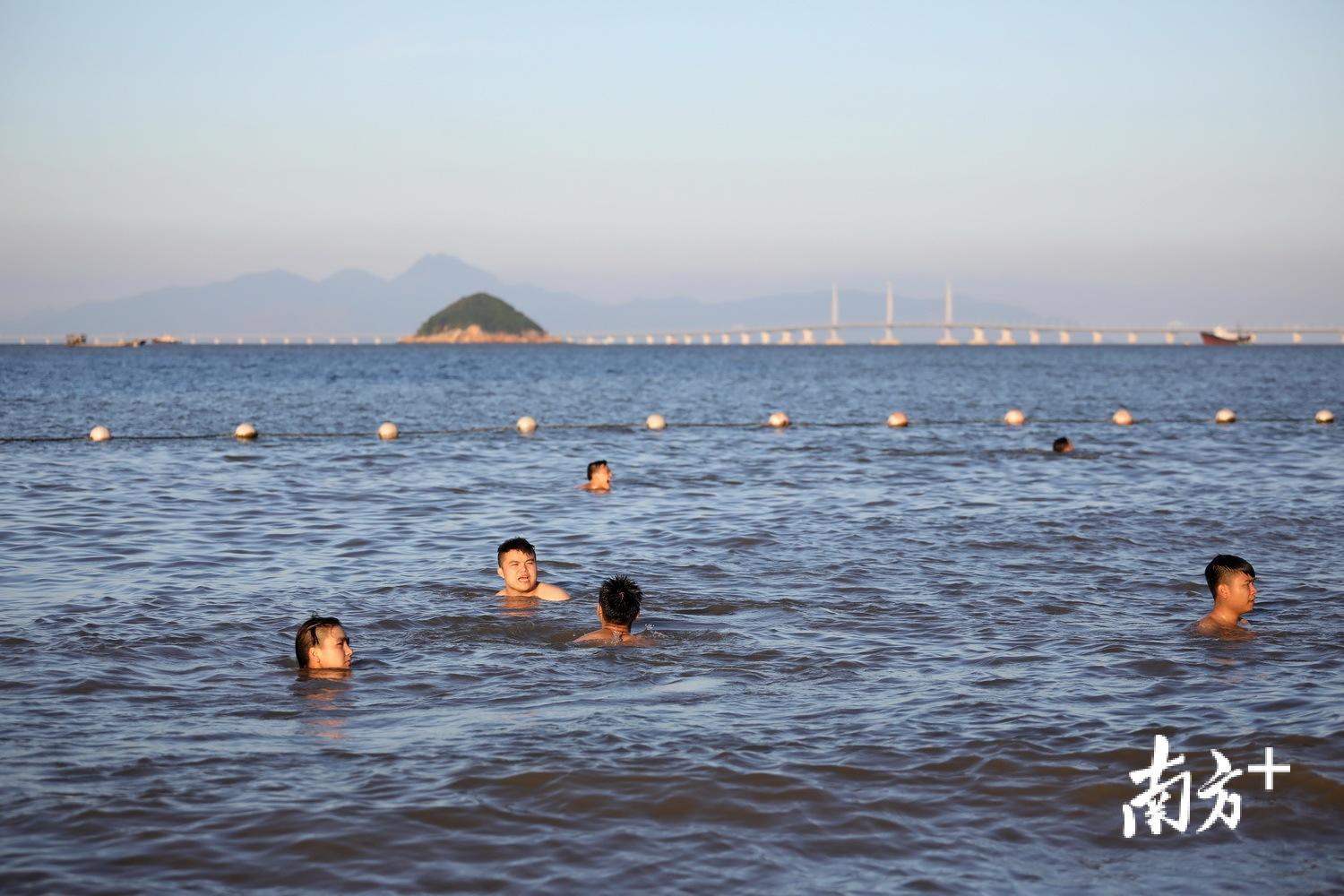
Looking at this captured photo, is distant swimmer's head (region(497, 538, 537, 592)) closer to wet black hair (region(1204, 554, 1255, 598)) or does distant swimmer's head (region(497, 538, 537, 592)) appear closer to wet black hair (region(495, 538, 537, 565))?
wet black hair (region(495, 538, 537, 565))

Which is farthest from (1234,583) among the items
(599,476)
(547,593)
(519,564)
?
(599,476)

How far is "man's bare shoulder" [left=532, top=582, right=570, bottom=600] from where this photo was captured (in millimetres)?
12922

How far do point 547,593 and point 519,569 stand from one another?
618 mm

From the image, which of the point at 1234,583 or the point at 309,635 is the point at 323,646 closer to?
the point at 309,635

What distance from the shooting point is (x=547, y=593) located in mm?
12969

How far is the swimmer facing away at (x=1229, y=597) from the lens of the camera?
1127 centimetres

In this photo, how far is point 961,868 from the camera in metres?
6.48

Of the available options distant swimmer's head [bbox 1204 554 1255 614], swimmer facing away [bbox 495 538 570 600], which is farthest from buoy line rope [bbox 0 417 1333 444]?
distant swimmer's head [bbox 1204 554 1255 614]

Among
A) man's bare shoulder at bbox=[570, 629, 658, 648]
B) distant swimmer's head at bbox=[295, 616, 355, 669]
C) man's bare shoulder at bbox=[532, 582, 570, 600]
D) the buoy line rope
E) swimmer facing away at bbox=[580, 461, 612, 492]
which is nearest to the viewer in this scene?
distant swimmer's head at bbox=[295, 616, 355, 669]

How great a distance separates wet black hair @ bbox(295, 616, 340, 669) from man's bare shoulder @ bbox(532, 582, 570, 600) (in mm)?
3134

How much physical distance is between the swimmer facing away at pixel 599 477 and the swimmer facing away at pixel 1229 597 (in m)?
11.7

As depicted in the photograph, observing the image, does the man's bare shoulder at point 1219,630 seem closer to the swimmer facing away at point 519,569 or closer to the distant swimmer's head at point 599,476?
the swimmer facing away at point 519,569

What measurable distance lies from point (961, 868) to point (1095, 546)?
10.8 m

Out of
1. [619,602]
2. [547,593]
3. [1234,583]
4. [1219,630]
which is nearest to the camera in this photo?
[619,602]
